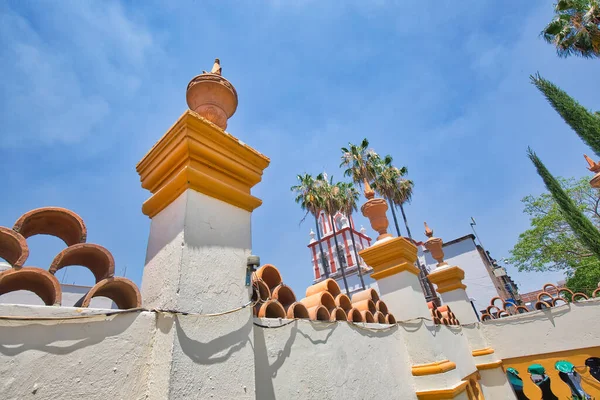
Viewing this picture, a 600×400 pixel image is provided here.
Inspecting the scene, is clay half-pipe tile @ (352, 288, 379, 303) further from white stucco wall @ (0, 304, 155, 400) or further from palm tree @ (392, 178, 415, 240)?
palm tree @ (392, 178, 415, 240)

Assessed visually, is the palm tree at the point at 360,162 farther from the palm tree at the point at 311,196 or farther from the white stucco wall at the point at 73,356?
the white stucco wall at the point at 73,356

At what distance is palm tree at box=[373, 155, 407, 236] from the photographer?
24422 mm

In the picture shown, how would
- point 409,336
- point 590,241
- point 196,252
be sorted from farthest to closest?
point 590,241 < point 409,336 < point 196,252

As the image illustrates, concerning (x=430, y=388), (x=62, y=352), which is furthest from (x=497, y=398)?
(x=62, y=352)

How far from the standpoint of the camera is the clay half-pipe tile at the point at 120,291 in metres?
1.35

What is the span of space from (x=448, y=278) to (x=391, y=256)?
2908 mm

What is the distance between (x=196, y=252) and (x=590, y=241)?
854 inches

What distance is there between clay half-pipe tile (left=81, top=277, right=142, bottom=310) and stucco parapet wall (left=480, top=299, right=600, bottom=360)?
667 cm

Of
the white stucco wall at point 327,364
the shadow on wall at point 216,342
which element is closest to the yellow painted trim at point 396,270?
the white stucco wall at point 327,364

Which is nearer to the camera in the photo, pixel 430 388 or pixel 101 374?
pixel 101 374

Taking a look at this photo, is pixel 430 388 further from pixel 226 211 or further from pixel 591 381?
pixel 591 381

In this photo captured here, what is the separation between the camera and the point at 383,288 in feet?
12.6

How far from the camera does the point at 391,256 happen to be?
3748 mm

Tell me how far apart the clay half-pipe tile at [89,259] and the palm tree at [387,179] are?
23.9 metres
